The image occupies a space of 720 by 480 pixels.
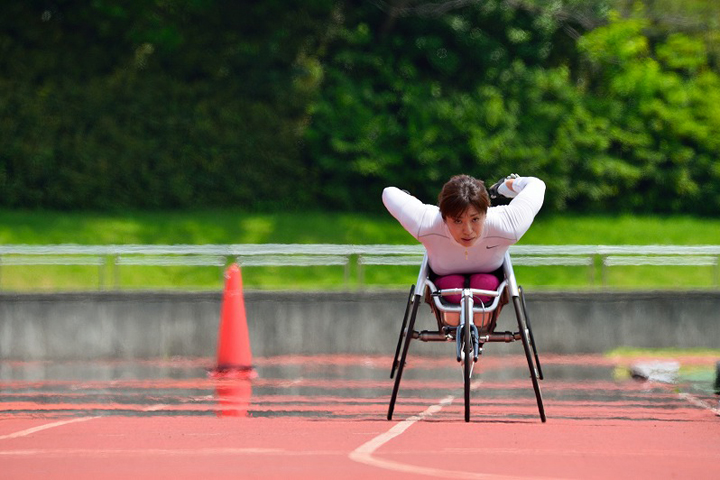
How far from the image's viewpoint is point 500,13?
38.8 meters

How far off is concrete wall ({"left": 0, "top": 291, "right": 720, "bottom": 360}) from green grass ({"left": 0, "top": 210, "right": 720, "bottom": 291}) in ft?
19.6

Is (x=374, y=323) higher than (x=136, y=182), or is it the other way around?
(x=136, y=182)

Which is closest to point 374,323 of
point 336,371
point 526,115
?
point 336,371

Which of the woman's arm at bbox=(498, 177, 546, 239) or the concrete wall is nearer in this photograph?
the woman's arm at bbox=(498, 177, 546, 239)

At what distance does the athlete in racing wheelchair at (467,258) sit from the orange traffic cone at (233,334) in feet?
19.8

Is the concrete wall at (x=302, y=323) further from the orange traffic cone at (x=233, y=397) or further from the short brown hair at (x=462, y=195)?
the short brown hair at (x=462, y=195)

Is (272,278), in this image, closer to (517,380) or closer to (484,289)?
(517,380)

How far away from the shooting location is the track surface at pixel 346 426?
324 inches

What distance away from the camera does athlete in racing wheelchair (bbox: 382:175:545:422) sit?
1010cm

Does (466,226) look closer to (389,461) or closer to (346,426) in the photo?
(346,426)

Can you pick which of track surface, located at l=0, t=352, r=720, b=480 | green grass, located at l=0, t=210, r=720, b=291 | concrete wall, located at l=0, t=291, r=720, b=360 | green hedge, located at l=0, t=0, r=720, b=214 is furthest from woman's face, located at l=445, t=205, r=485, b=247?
green hedge, located at l=0, t=0, r=720, b=214

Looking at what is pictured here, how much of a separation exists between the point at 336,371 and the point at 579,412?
5.68m

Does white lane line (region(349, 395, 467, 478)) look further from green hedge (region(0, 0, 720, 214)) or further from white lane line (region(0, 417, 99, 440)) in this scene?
green hedge (region(0, 0, 720, 214))

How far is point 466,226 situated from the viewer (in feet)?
33.2
